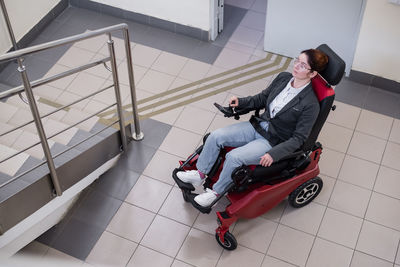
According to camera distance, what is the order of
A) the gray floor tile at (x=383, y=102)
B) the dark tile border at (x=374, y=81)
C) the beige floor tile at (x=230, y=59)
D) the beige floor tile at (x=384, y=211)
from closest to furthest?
the beige floor tile at (x=384, y=211) → the gray floor tile at (x=383, y=102) → the dark tile border at (x=374, y=81) → the beige floor tile at (x=230, y=59)

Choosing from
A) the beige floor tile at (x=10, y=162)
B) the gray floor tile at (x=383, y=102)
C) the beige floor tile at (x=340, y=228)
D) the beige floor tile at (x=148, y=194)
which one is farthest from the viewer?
the gray floor tile at (x=383, y=102)

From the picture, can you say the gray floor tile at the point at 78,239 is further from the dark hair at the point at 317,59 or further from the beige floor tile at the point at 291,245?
the dark hair at the point at 317,59

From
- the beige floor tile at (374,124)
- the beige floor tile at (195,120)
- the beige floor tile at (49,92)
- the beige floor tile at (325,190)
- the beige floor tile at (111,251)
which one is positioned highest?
the beige floor tile at (49,92)

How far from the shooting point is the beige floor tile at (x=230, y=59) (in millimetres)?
5152

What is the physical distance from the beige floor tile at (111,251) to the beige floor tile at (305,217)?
1211 mm

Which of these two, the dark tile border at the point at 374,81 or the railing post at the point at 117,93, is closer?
the railing post at the point at 117,93

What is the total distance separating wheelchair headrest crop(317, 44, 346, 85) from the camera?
3.21 m

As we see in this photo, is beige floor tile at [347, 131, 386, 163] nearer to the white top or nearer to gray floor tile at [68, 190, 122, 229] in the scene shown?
the white top

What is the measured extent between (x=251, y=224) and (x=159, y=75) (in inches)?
75.1

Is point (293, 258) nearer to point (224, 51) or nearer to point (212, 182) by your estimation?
point (212, 182)

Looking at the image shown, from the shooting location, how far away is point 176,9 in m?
5.28

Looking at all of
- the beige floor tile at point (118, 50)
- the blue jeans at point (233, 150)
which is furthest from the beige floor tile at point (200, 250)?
the beige floor tile at point (118, 50)

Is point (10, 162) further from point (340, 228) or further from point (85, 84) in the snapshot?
point (340, 228)

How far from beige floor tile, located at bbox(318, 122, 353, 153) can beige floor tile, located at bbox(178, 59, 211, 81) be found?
1.34m
